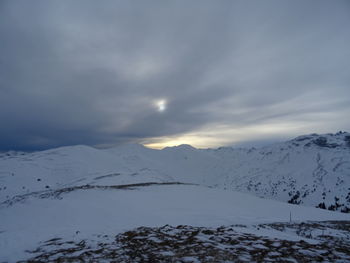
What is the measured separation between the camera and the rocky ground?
16.0ft

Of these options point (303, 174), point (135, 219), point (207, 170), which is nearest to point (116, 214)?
point (135, 219)

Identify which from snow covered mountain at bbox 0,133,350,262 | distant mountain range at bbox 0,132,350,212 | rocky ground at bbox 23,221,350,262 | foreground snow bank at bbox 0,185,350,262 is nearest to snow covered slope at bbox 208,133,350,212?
distant mountain range at bbox 0,132,350,212

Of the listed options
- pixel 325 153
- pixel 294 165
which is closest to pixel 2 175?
pixel 294 165

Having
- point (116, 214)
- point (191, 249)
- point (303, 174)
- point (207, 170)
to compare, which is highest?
point (191, 249)

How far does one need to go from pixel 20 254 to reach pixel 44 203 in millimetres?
9995

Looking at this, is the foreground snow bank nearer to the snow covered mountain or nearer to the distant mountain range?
the snow covered mountain

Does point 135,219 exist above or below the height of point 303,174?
above

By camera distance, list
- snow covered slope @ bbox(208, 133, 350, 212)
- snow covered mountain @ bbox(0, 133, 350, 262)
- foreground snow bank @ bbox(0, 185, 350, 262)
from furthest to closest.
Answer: snow covered slope @ bbox(208, 133, 350, 212) → foreground snow bank @ bbox(0, 185, 350, 262) → snow covered mountain @ bbox(0, 133, 350, 262)

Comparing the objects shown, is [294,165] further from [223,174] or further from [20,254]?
[20,254]

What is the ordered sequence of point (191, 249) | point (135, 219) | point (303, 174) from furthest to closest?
point (303, 174), point (135, 219), point (191, 249)

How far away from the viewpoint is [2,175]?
32.0 m

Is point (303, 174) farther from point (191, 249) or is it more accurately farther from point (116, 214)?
point (191, 249)

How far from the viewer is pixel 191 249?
543 cm

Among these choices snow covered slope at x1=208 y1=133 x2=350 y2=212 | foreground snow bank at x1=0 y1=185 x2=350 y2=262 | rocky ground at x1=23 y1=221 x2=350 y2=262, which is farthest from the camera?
snow covered slope at x1=208 y1=133 x2=350 y2=212
